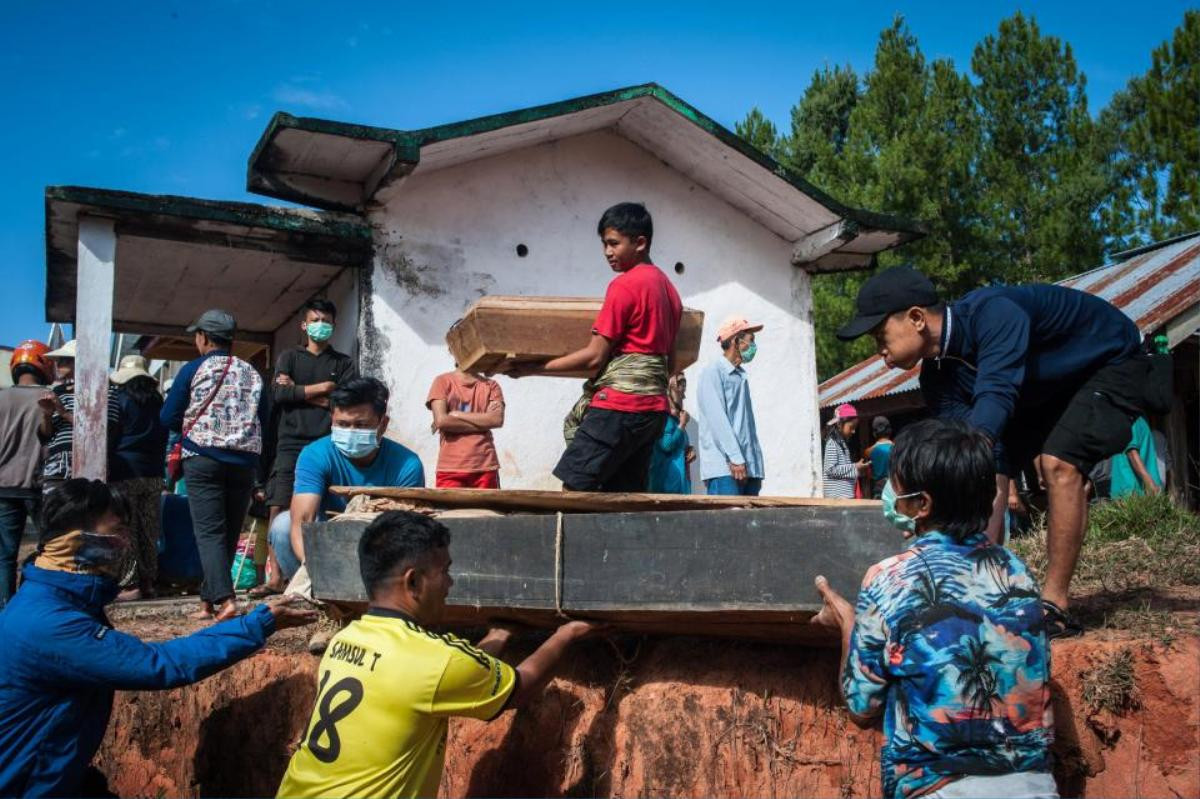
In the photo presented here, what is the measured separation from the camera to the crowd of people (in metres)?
2.45

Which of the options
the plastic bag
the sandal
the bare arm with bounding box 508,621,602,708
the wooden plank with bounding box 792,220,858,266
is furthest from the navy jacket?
the plastic bag

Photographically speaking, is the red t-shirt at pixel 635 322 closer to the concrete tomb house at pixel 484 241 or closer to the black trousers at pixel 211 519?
the black trousers at pixel 211 519

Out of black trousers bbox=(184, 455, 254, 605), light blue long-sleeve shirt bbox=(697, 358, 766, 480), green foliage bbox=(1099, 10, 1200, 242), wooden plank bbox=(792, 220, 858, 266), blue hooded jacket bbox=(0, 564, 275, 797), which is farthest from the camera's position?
green foliage bbox=(1099, 10, 1200, 242)

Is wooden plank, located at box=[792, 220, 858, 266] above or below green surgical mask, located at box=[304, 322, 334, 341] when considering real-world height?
above

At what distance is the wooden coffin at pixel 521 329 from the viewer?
16.0 feet

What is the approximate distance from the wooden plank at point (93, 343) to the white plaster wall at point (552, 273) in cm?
182

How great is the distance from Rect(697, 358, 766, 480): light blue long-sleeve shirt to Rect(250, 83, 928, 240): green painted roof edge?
253 centimetres

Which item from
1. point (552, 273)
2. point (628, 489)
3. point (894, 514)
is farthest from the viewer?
point (552, 273)

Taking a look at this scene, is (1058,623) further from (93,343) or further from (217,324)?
(93,343)

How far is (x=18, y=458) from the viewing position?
6.48 metres

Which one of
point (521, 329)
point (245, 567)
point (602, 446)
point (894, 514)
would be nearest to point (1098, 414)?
point (894, 514)

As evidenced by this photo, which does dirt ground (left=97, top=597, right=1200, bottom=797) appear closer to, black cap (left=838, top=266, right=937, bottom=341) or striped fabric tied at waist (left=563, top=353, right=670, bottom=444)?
striped fabric tied at waist (left=563, top=353, right=670, bottom=444)

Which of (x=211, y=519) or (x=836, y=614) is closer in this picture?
(x=836, y=614)

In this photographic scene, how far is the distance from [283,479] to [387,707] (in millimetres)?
3620
